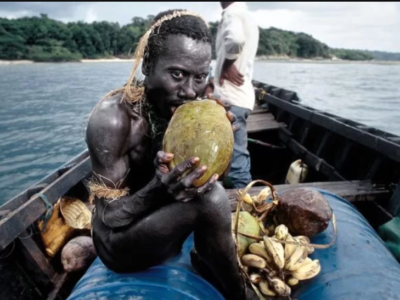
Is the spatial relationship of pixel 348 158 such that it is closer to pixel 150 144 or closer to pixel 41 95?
pixel 150 144

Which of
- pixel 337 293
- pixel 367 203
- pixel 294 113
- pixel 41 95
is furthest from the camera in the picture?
pixel 41 95

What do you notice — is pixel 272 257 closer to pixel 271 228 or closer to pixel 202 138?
pixel 271 228

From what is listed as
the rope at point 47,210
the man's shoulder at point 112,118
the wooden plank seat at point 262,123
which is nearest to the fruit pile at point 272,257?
the man's shoulder at point 112,118

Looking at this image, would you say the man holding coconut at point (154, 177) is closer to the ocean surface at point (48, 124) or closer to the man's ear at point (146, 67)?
the man's ear at point (146, 67)

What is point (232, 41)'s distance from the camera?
3.87 meters

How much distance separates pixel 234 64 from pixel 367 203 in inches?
87.9

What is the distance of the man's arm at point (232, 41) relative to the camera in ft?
12.7

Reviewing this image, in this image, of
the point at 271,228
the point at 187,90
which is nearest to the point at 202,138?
the point at 187,90

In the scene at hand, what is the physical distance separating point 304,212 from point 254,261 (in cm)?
45

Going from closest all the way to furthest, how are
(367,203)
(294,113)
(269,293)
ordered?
(269,293), (367,203), (294,113)

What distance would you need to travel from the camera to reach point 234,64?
4.19 metres

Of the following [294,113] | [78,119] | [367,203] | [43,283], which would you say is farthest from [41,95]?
[367,203]

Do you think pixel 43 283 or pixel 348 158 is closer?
pixel 43 283

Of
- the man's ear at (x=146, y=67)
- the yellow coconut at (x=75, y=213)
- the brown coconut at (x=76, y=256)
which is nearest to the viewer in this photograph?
the man's ear at (x=146, y=67)
